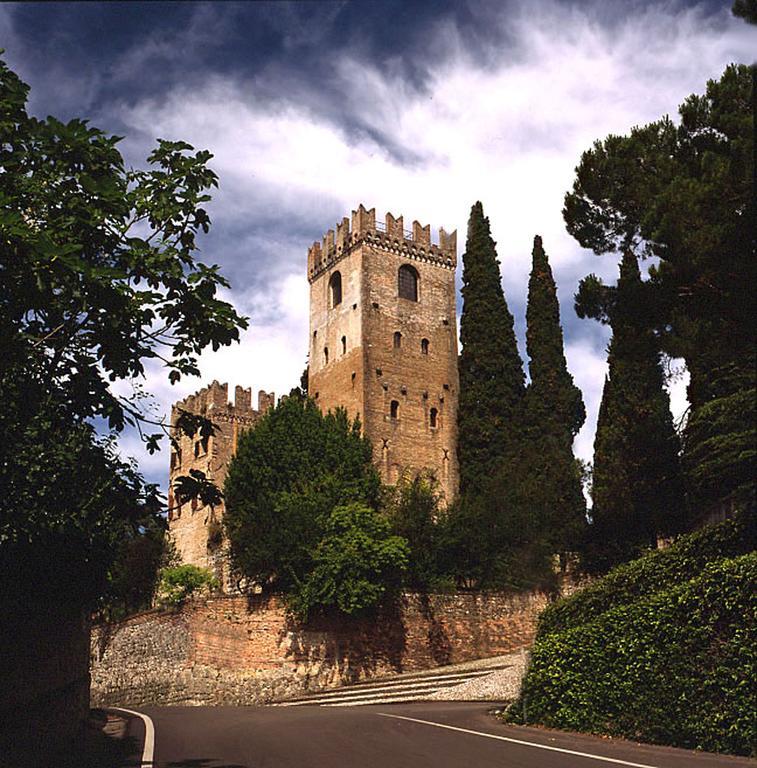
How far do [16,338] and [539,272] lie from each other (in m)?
40.0

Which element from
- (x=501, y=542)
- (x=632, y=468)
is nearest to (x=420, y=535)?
(x=501, y=542)

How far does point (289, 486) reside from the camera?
38.0m

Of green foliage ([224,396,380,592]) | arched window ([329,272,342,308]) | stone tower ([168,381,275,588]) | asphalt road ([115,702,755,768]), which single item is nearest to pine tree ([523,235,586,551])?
green foliage ([224,396,380,592])

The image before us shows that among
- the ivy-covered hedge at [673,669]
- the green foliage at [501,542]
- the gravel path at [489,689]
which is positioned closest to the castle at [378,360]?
the green foliage at [501,542]

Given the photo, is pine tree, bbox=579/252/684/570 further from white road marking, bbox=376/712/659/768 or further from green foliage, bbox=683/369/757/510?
white road marking, bbox=376/712/659/768

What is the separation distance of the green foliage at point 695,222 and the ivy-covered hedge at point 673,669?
118 inches

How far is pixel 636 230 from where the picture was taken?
794 inches

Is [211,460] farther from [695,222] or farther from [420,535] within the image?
[695,222]

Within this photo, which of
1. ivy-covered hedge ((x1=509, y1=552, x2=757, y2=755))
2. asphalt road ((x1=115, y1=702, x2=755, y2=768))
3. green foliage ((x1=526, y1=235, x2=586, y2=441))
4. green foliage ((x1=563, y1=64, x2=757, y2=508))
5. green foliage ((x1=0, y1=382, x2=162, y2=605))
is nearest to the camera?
green foliage ((x1=0, y1=382, x2=162, y2=605))

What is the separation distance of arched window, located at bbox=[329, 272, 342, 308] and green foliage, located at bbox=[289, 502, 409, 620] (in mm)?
23364

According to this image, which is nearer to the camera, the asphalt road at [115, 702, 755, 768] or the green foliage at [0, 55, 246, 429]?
the green foliage at [0, 55, 246, 429]

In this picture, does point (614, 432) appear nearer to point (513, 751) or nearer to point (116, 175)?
point (513, 751)

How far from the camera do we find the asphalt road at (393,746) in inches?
420

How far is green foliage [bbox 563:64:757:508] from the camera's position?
15219 millimetres
